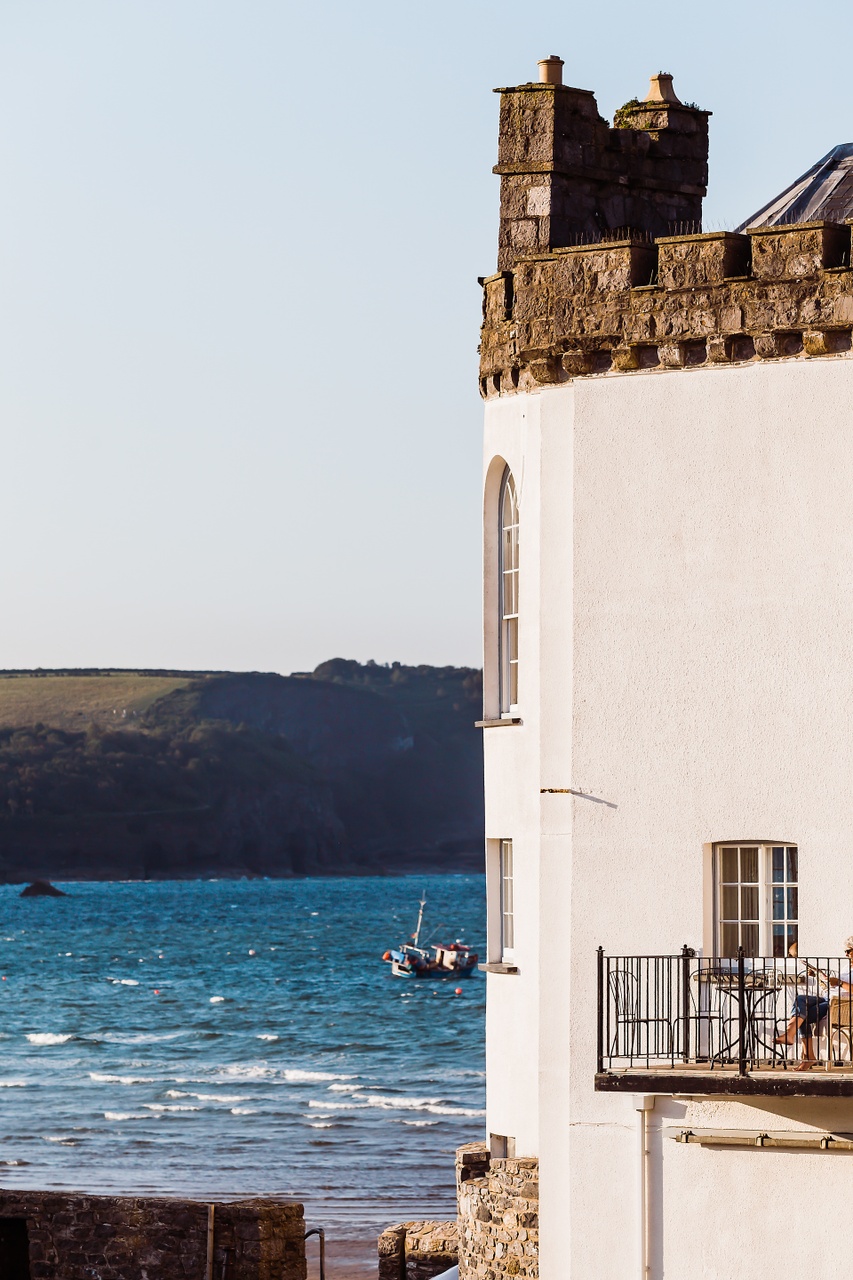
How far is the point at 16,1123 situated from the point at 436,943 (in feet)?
272

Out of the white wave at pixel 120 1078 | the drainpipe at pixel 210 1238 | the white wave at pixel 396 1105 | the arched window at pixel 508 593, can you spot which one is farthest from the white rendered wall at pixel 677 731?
the white wave at pixel 120 1078

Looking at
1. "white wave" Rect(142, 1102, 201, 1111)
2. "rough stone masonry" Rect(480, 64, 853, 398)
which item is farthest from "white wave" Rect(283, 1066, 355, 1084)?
"rough stone masonry" Rect(480, 64, 853, 398)

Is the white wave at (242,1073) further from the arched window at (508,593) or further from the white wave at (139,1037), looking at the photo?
the arched window at (508,593)

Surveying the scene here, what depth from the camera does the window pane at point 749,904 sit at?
1898 cm

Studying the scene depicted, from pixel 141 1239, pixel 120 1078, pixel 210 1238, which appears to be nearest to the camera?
pixel 210 1238

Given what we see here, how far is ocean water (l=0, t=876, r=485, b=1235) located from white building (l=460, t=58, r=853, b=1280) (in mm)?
20736

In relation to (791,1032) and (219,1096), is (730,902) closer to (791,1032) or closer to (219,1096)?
(791,1032)

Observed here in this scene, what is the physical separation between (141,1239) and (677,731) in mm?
9745

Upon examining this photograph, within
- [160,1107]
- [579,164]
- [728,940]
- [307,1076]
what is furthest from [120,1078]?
[728,940]

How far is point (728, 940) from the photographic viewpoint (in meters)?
19.1

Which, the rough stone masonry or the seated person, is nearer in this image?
the seated person

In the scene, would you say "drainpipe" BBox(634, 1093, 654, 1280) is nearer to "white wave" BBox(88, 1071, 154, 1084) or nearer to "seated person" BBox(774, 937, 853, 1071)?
"seated person" BBox(774, 937, 853, 1071)

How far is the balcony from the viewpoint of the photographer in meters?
17.7

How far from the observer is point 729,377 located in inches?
761
